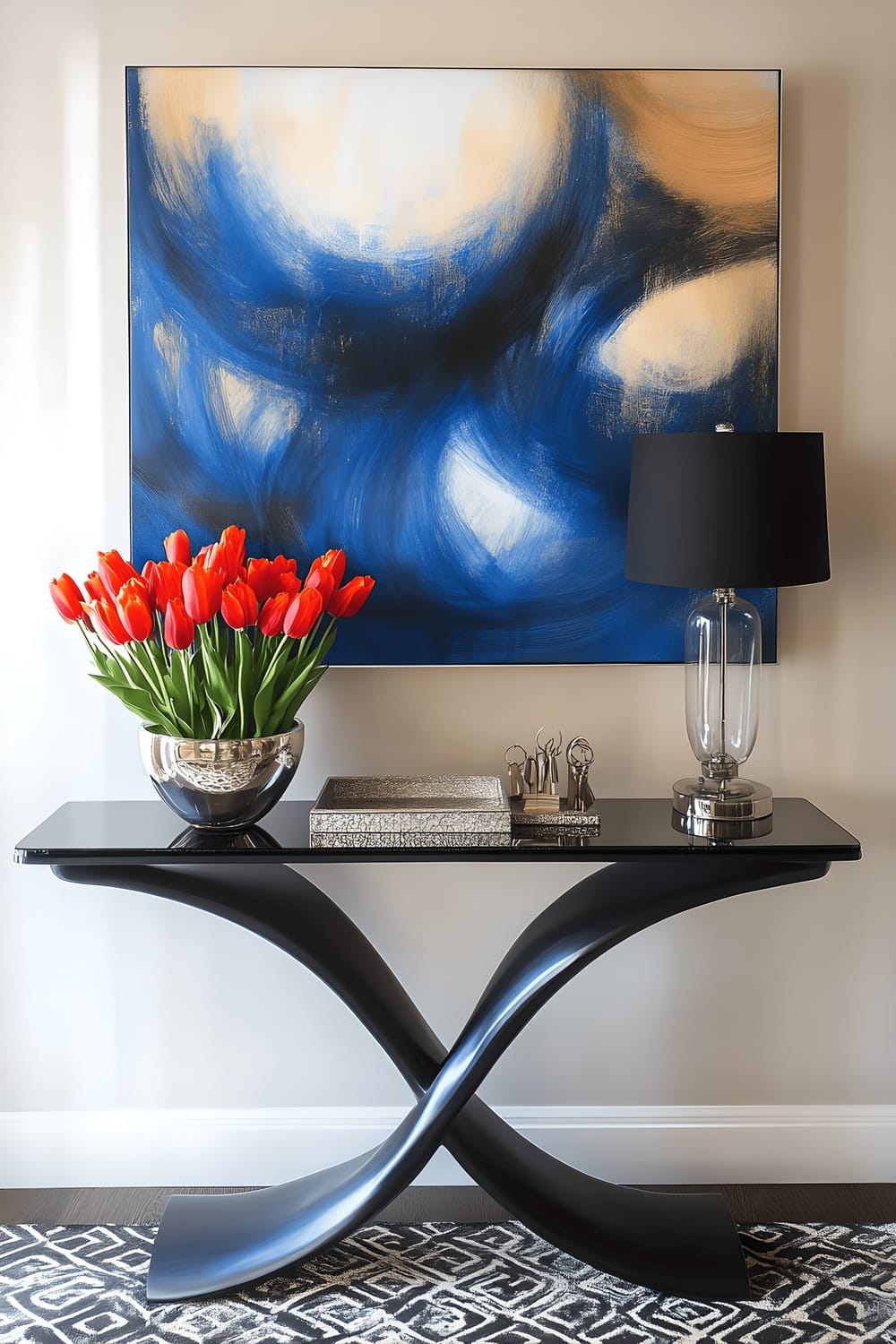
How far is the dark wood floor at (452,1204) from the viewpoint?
2145mm

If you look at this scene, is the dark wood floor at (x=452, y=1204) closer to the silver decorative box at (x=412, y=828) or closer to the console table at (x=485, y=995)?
the console table at (x=485, y=995)

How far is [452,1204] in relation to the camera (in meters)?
2.20

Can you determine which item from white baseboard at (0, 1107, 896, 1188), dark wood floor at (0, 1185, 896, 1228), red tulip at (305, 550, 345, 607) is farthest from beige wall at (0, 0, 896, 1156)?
red tulip at (305, 550, 345, 607)

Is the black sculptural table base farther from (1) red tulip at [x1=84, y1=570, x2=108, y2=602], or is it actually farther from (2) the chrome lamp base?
(1) red tulip at [x1=84, y1=570, x2=108, y2=602]

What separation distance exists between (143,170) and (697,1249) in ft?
7.15

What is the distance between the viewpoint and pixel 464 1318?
1.88 m

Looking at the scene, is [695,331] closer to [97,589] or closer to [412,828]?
[412,828]

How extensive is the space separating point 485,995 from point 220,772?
62cm

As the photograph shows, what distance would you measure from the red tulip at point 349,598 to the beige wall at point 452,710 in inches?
9.8

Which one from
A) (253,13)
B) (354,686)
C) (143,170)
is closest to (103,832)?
(354,686)

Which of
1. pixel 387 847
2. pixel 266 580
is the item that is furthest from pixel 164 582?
pixel 387 847

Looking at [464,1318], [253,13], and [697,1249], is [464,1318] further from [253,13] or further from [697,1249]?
[253,13]

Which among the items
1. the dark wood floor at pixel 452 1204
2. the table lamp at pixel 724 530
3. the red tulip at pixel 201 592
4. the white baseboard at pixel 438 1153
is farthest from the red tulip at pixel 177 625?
the dark wood floor at pixel 452 1204

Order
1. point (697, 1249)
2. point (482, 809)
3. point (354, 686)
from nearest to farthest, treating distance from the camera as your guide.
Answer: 1. point (482, 809)
2. point (697, 1249)
3. point (354, 686)
